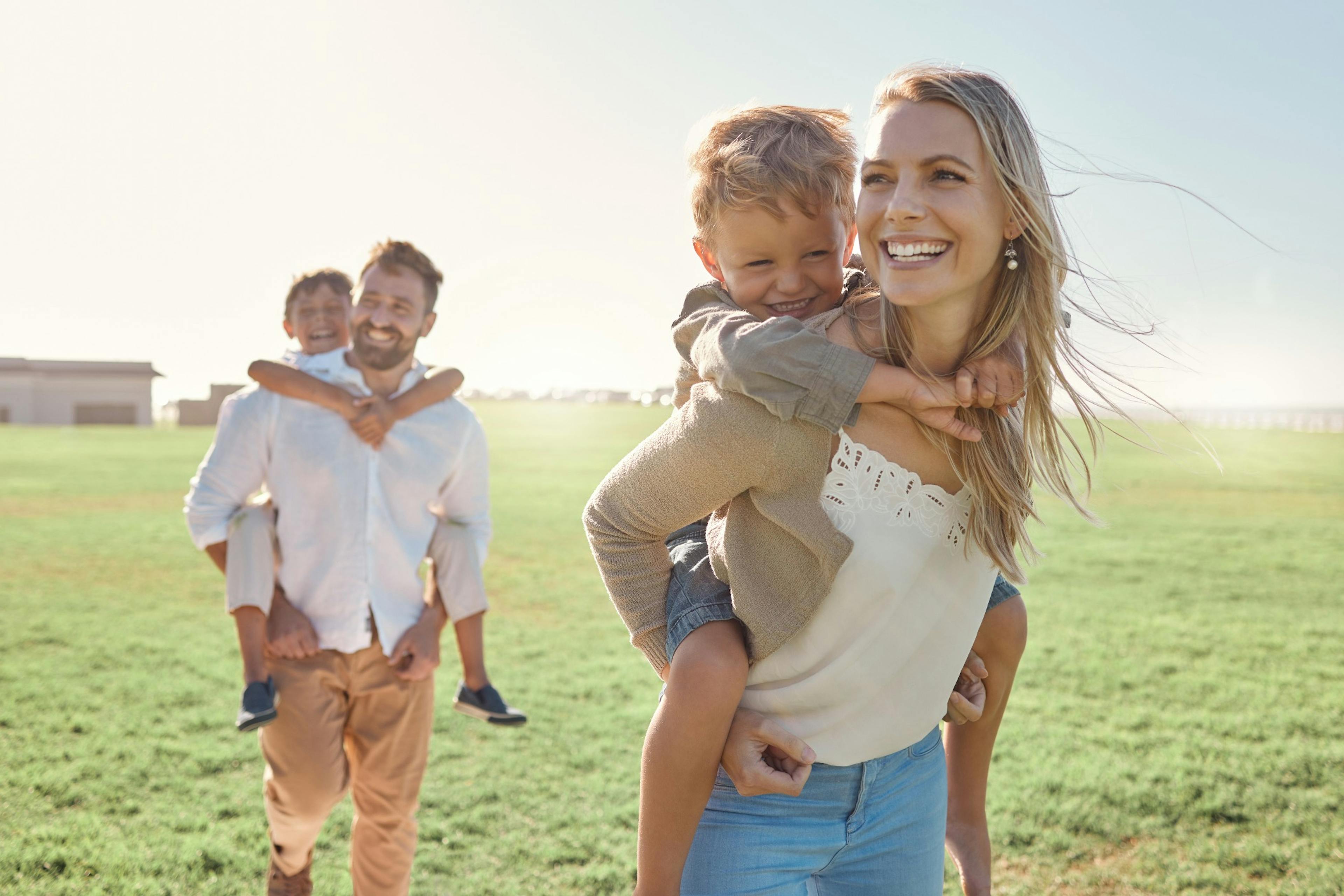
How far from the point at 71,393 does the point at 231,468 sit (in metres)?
58.3

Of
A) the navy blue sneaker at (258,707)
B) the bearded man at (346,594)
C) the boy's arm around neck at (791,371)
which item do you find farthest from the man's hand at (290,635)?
the boy's arm around neck at (791,371)

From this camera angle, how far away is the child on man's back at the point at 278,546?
350 cm

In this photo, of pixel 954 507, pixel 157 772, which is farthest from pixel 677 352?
pixel 157 772

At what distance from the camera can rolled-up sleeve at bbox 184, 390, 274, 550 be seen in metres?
3.62

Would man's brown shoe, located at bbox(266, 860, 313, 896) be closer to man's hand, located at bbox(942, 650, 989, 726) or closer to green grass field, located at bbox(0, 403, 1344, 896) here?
green grass field, located at bbox(0, 403, 1344, 896)

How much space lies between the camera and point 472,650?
408 centimetres

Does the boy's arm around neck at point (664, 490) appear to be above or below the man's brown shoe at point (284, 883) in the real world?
above

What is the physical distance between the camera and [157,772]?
5.86m

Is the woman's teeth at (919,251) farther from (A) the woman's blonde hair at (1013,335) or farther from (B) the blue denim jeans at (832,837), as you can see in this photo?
(B) the blue denim jeans at (832,837)

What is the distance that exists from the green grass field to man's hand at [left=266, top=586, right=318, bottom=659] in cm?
159

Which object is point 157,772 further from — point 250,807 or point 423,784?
point 423,784

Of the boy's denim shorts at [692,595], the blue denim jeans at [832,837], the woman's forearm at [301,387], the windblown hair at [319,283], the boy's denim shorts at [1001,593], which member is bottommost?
the blue denim jeans at [832,837]

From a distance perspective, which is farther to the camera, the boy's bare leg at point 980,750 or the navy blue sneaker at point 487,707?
the navy blue sneaker at point 487,707

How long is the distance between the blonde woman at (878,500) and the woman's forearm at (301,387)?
2328 millimetres
